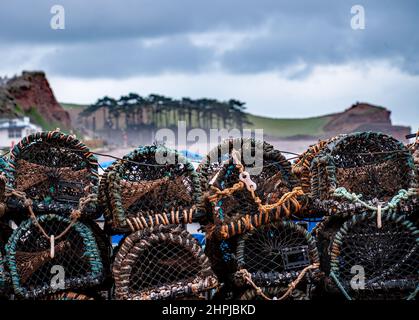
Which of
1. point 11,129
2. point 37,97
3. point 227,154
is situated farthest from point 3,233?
point 37,97

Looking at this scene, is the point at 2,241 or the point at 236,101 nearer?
the point at 2,241

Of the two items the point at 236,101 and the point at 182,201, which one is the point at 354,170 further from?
the point at 236,101

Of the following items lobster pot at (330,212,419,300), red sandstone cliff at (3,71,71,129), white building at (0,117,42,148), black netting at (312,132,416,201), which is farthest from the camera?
red sandstone cliff at (3,71,71,129)

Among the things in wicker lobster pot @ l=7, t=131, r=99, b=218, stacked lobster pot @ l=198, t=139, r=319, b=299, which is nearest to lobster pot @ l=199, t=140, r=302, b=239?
stacked lobster pot @ l=198, t=139, r=319, b=299

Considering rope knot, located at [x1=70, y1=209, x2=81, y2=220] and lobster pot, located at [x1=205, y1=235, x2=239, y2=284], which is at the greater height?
rope knot, located at [x1=70, y1=209, x2=81, y2=220]

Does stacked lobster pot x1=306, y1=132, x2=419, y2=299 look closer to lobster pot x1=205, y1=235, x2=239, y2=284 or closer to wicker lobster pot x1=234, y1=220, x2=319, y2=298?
wicker lobster pot x1=234, y1=220, x2=319, y2=298

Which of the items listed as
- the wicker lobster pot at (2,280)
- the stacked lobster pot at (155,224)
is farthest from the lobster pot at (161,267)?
the wicker lobster pot at (2,280)

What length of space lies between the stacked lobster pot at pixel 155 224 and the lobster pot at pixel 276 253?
0.86 feet

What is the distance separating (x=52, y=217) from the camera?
3.98 meters

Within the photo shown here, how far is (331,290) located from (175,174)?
1.27m

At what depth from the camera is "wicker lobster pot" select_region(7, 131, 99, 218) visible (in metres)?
4.01
